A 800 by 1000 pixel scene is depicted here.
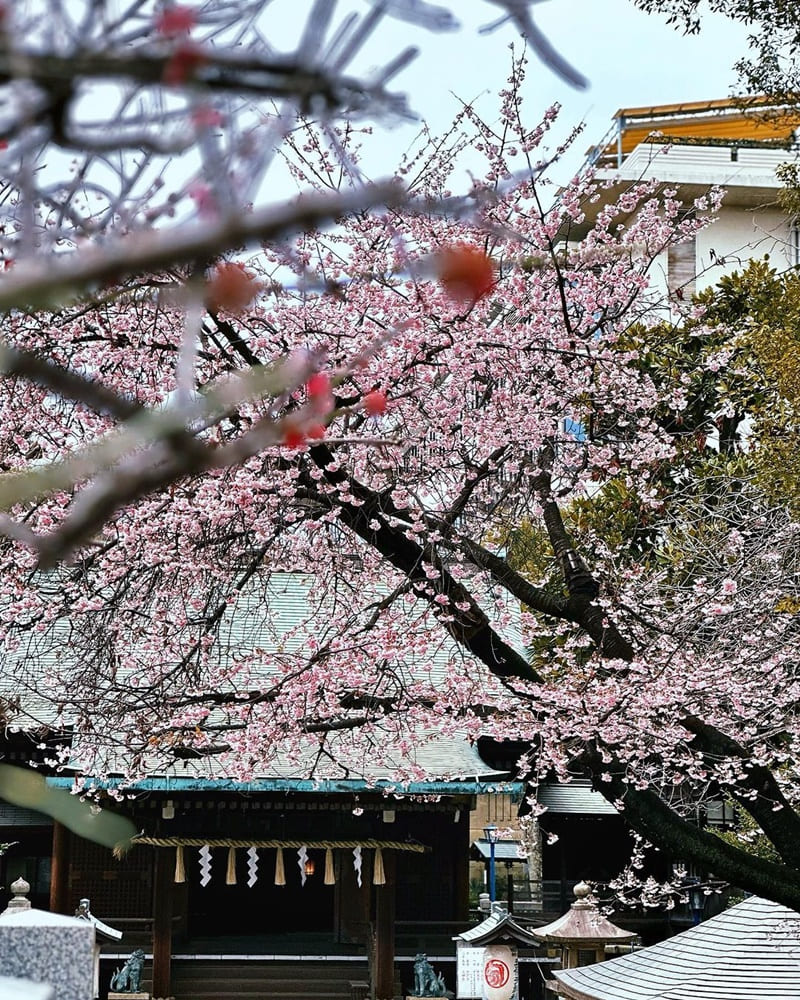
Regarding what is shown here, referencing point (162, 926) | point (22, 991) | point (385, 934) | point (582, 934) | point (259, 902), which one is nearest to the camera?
point (22, 991)

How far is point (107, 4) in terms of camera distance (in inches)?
47.6

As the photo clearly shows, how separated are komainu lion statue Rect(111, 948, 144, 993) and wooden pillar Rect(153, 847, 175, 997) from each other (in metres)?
0.28

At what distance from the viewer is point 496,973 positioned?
11188mm

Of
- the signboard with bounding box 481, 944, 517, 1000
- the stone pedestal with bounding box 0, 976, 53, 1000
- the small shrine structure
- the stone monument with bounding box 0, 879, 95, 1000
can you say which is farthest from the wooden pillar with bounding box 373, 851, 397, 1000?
the stone pedestal with bounding box 0, 976, 53, 1000

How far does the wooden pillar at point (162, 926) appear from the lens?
40.7 feet

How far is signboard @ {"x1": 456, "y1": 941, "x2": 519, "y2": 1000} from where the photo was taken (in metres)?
11.1

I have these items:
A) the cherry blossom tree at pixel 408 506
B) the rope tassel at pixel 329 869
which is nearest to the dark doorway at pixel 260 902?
the rope tassel at pixel 329 869

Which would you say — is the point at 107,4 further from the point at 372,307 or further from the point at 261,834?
the point at 261,834

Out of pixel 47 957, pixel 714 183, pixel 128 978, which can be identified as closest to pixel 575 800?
pixel 128 978

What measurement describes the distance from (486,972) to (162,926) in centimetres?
349

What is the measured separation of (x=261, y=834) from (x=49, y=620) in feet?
24.2

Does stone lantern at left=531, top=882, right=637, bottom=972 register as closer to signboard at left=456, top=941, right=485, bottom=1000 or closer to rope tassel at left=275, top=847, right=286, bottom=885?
signboard at left=456, top=941, right=485, bottom=1000

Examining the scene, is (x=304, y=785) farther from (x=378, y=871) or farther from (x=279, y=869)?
(x=378, y=871)

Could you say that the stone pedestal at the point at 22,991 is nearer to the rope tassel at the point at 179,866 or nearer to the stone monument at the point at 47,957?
the stone monument at the point at 47,957
